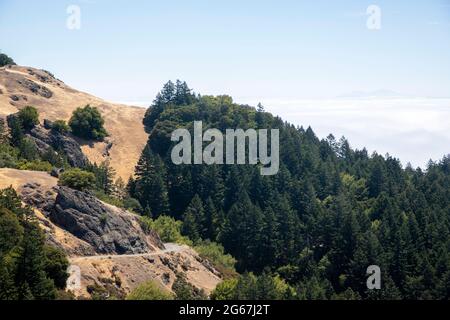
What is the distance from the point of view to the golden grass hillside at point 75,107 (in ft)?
511

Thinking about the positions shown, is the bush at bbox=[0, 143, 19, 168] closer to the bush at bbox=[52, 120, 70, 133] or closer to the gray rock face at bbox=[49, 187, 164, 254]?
the gray rock face at bbox=[49, 187, 164, 254]

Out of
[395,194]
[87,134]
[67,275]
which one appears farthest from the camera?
[87,134]

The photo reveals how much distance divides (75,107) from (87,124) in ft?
48.4

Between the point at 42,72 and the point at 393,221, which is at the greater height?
the point at 42,72

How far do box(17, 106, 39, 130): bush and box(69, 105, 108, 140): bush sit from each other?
39.5 ft

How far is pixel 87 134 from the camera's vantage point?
15875cm

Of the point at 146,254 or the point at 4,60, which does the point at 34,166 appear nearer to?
the point at 146,254

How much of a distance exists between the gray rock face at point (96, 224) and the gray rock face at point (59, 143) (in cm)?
4258

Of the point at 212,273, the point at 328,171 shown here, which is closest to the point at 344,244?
the point at 212,273

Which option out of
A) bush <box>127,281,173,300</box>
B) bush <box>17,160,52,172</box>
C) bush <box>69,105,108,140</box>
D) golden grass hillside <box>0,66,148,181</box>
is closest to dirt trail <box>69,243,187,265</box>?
bush <box>127,281,173,300</box>

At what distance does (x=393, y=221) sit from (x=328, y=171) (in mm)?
32464

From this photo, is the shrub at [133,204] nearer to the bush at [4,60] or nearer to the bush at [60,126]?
the bush at [60,126]

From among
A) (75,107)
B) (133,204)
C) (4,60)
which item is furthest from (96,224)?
(4,60)
